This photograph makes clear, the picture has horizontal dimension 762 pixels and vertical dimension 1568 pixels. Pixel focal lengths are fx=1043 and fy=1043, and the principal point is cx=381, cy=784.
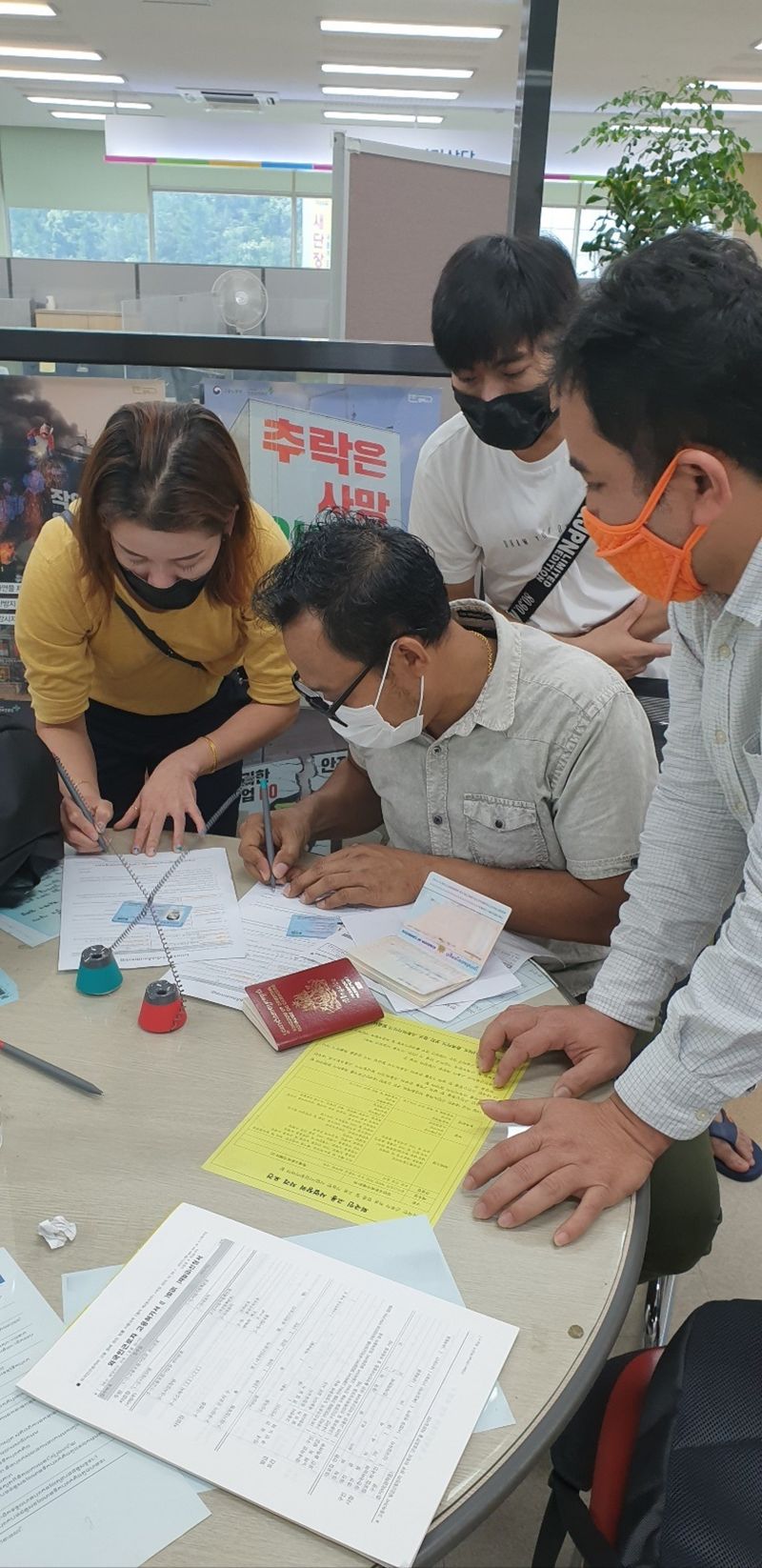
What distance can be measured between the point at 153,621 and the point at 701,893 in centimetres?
103

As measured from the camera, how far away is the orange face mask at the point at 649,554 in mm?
924

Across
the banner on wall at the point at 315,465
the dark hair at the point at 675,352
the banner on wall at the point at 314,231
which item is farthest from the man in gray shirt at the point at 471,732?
the banner on wall at the point at 314,231

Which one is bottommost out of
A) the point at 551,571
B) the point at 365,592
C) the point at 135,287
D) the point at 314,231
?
the point at 551,571

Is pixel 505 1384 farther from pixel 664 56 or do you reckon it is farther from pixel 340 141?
pixel 664 56

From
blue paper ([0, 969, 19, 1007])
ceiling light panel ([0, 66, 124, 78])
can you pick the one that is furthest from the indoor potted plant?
ceiling light panel ([0, 66, 124, 78])

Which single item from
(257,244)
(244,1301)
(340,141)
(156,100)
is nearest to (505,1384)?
(244,1301)

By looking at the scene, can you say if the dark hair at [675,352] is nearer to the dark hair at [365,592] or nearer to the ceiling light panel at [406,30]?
the dark hair at [365,592]

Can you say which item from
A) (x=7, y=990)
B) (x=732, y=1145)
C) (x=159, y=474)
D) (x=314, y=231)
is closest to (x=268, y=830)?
(x=7, y=990)

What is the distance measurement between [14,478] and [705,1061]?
2.03 m

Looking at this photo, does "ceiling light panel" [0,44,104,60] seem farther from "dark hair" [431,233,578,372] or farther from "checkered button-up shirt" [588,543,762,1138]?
"checkered button-up shirt" [588,543,762,1138]

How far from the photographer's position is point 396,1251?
82cm

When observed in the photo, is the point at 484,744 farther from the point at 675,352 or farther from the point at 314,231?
the point at 314,231

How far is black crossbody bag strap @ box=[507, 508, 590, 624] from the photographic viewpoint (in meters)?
1.82

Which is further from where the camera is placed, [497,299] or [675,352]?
[497,299]
